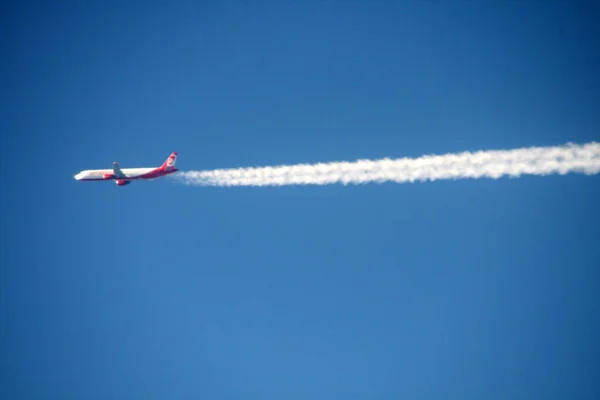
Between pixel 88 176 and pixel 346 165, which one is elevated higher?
pixel 88 176

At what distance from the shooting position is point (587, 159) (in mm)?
31766

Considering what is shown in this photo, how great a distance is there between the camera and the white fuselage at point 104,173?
5322cm

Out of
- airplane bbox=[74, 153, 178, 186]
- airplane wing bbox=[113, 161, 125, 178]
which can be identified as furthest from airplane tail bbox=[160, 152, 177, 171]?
airplane wing bbox=[113, 161, 125, 178]

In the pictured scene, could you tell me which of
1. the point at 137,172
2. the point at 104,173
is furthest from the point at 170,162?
the point at 104,173

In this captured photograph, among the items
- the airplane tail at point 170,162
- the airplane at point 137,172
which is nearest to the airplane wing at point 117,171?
the airplane at point 137,172

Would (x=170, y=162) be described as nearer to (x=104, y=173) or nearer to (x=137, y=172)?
(x=137, y=172)

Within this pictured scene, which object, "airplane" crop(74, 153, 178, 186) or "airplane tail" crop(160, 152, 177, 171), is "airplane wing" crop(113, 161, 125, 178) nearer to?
"airplane" crop(74, 153, 178, 186)

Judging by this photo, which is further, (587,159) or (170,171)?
(170,171)

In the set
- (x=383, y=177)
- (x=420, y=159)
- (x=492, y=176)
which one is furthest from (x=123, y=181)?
(x=492, y=176)

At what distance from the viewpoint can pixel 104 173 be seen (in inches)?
2196

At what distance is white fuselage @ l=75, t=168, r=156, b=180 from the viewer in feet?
175

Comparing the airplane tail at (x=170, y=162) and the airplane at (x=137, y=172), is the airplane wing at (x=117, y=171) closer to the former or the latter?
the airplane at (x=137, y=172)

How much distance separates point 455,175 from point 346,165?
10934 mm

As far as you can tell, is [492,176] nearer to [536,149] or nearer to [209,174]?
[536,149]
